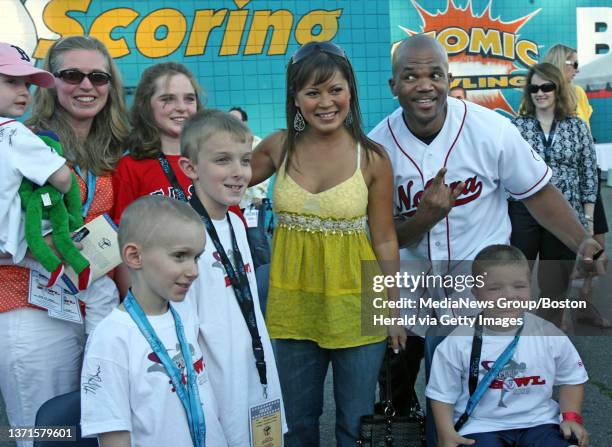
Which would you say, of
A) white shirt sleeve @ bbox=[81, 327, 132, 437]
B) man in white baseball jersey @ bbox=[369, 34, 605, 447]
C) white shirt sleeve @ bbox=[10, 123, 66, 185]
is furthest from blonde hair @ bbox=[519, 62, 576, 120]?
white shirt sleeve @ bbox=[81, 327, 132, 437]

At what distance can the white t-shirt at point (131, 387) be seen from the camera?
5.97 ft

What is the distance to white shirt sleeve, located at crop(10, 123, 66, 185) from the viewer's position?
7.43 feet

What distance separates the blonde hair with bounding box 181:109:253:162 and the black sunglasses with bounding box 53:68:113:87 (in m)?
0.64

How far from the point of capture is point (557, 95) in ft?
15.8

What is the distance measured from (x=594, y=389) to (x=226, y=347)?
2.99m

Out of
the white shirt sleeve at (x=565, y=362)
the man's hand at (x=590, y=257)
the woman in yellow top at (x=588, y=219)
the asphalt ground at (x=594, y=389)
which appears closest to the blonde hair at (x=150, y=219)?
the white shirt sleeve at (x=565, y=362)

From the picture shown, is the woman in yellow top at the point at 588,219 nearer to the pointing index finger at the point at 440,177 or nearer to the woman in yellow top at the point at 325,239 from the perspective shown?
the pointing index finger at the point at 440,177

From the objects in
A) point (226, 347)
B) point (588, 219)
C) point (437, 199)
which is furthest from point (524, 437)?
point (588, 219)

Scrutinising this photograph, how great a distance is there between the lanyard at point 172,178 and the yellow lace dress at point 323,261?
1.25 feet

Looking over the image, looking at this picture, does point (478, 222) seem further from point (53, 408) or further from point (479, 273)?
point (53, 408)

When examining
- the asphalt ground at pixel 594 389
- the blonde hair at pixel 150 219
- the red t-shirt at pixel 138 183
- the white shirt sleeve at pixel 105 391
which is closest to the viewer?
the white shirt sleeve at pixel 105 391

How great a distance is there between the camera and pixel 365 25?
31.9ft

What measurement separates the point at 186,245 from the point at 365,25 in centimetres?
839

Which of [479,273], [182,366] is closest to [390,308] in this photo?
[479,273]
